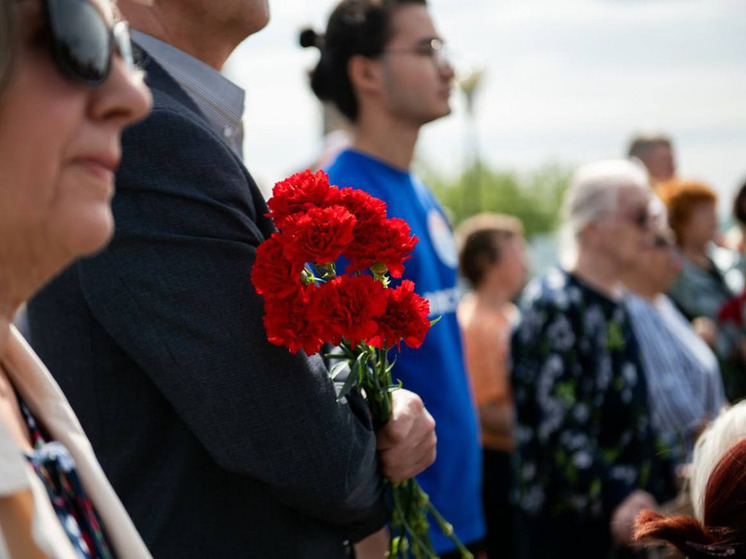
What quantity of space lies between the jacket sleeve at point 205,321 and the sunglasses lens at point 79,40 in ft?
1.98

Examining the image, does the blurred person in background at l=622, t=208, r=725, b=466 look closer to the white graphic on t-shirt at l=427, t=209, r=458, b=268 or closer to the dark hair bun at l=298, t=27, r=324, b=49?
the white graphic on t-shirt at l=427, t=209, r=458, b=268

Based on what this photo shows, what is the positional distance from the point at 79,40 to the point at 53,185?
0.56 ft

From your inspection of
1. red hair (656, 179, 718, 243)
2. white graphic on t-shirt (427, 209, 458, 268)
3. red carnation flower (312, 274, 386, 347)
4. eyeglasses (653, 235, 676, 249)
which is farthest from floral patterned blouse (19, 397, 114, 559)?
red hair (656, 179, 718, 243)

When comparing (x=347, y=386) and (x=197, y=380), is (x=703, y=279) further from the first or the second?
(x=197, y=380)

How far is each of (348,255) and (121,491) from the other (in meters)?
0.61

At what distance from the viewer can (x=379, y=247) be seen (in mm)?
1867

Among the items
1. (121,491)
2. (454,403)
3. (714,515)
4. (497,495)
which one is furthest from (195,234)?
(497,495)

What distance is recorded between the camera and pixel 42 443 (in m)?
1.37

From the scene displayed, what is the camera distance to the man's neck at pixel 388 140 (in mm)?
3555

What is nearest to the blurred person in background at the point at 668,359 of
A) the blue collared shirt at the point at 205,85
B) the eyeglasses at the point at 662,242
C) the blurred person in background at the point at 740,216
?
the eyeglasses at the point at 662,242

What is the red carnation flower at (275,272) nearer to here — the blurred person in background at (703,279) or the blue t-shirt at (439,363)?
the blue t-shirt at (439,363)

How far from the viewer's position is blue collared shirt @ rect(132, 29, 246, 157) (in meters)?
2.13

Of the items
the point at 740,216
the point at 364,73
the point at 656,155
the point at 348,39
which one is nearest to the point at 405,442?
the point at 364,73

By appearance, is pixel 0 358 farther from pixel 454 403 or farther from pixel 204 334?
pixel 454 403
